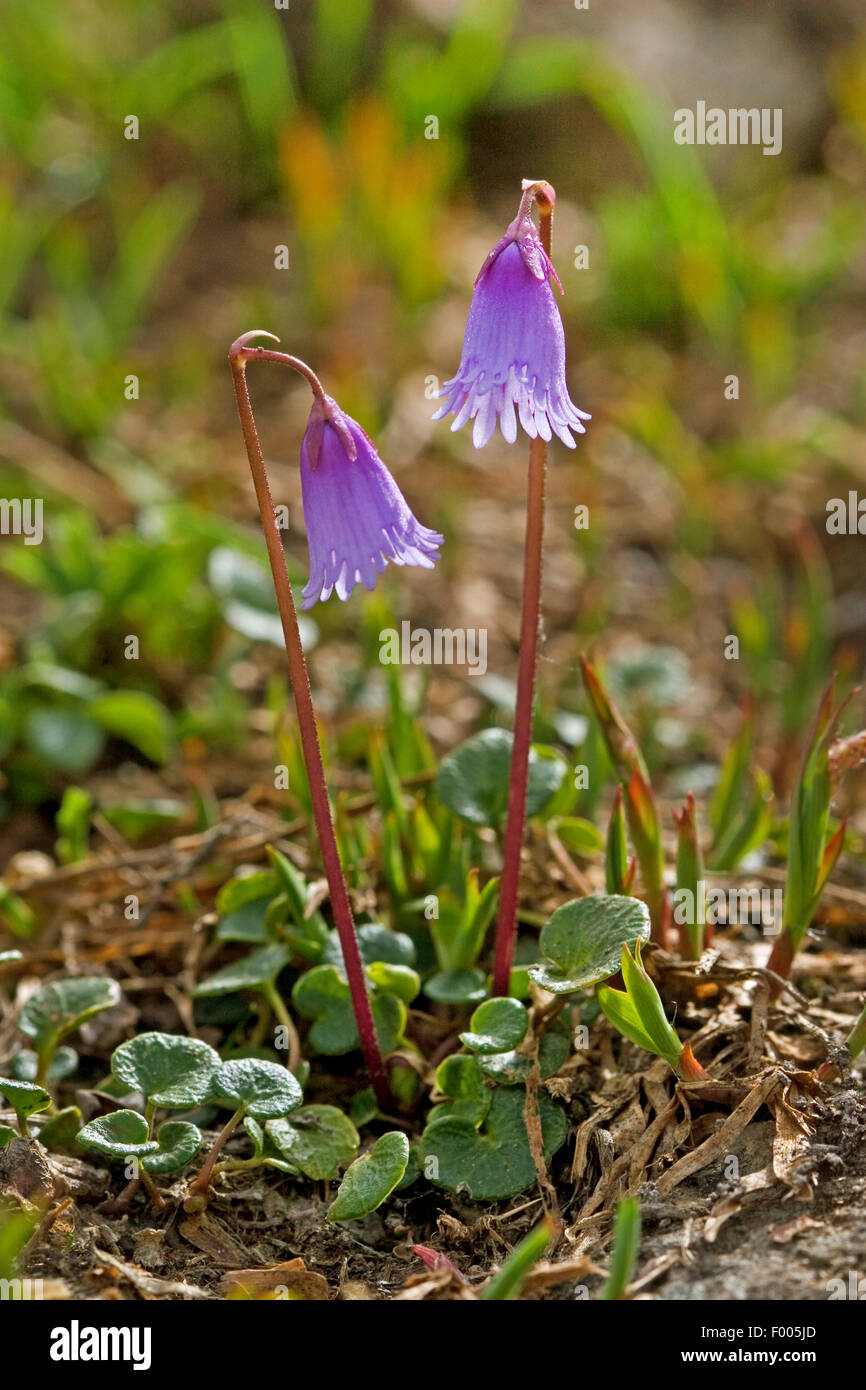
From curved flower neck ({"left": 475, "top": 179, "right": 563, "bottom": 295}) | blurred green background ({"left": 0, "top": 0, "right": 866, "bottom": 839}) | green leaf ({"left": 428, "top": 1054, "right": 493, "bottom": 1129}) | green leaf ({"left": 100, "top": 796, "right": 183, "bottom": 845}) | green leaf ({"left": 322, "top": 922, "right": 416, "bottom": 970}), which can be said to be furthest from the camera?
blurred green background ({"left": 0, "top": 0, "right": 866, "bottom": 839})

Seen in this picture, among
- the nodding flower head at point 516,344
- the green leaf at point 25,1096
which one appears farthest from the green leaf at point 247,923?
the nodding flower head at point 516,344

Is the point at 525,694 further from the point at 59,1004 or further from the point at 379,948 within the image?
the point at 59,1004

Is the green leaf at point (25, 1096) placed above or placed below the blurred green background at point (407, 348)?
below

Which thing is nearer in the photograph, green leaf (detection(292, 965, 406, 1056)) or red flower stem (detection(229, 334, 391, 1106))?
red flower stem (detection(229, 334, 391, 1106))

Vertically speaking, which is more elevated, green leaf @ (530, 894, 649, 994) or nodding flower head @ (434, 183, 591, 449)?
nodding flower head @ (434, 183, 591, 449)

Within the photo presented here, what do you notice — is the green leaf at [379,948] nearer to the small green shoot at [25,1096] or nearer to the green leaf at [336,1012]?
the green leaf at [336,1012]

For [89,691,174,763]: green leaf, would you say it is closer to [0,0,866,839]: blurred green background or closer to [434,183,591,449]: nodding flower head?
[0,0,866,839]: blurred green background

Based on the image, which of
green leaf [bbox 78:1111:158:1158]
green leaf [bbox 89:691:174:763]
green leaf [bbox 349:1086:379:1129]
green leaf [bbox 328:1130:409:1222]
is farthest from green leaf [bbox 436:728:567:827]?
green leaf [bbox 89:691:174:763]

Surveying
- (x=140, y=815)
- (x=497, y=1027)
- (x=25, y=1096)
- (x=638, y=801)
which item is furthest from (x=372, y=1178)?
(x=140, y=815)
